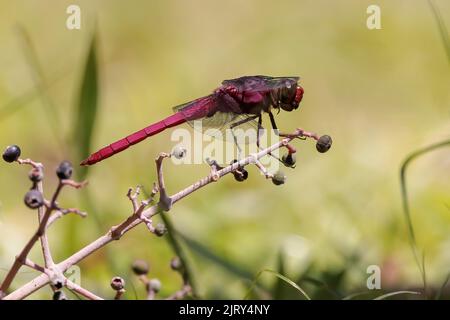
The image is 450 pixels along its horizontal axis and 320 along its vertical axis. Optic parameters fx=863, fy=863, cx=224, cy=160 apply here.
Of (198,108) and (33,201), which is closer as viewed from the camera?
(33,201)

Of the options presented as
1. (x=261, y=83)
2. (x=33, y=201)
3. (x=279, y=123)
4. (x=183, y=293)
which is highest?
(x=261, y=83)

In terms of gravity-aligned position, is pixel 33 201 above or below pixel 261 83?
below

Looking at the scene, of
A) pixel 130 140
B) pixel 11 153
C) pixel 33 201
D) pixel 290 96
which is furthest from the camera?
pixel 290 96

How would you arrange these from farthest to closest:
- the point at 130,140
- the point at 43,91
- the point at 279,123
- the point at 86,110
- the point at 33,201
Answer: the point at 279,123 < the point at 43,91 < the point at 86,110 < the point at 130,140 < the point at 33,201

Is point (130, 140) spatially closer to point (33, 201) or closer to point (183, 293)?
point (183, 293)

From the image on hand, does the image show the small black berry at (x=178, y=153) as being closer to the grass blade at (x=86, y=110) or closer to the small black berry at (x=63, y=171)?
the small black berry at (x=63, y=171)

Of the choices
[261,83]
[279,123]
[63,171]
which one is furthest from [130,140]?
[279,123]
